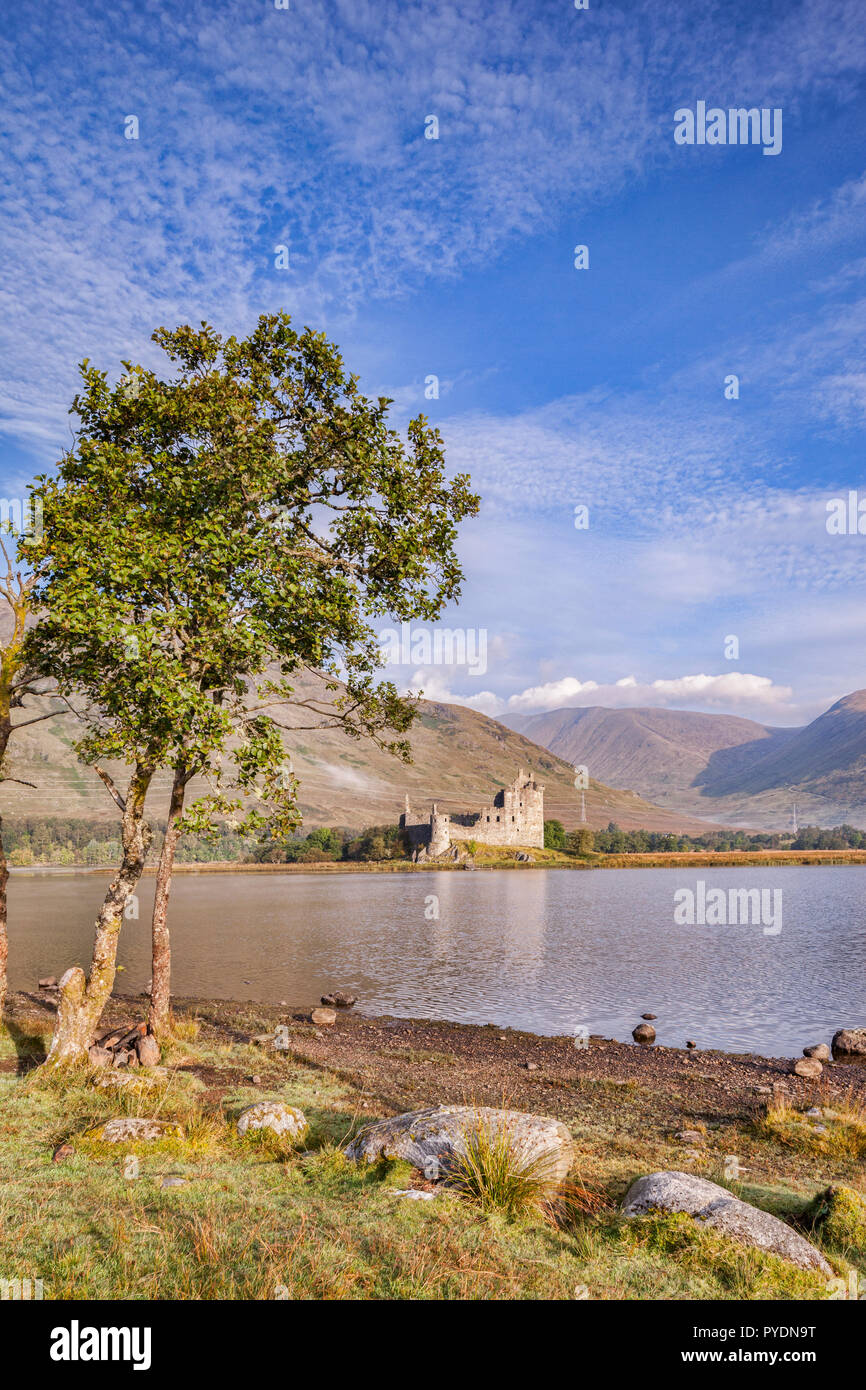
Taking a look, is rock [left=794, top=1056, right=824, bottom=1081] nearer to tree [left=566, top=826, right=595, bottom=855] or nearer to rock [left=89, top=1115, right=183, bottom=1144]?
rock [left=89, top=1115, right=183, bottom=1144]

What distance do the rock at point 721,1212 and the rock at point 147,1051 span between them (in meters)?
10.9

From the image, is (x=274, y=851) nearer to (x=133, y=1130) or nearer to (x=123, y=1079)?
(x=123, y=1079)

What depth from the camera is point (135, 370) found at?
53.5 ft

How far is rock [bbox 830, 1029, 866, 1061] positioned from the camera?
859 inches

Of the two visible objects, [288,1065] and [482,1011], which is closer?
[288,1065]

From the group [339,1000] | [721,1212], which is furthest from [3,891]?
[721,1212]

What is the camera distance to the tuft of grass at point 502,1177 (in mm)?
8203

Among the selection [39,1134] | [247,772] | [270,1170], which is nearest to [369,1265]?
[270,1170]

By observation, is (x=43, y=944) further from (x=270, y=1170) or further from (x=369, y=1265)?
(x=369, y=1265)

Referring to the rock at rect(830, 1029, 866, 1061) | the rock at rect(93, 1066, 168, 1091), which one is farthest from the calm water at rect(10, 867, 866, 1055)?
the rock at rect(93, 1066, 168, 1091)

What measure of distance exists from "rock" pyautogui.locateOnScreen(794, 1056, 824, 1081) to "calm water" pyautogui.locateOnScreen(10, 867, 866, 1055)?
3193mm
